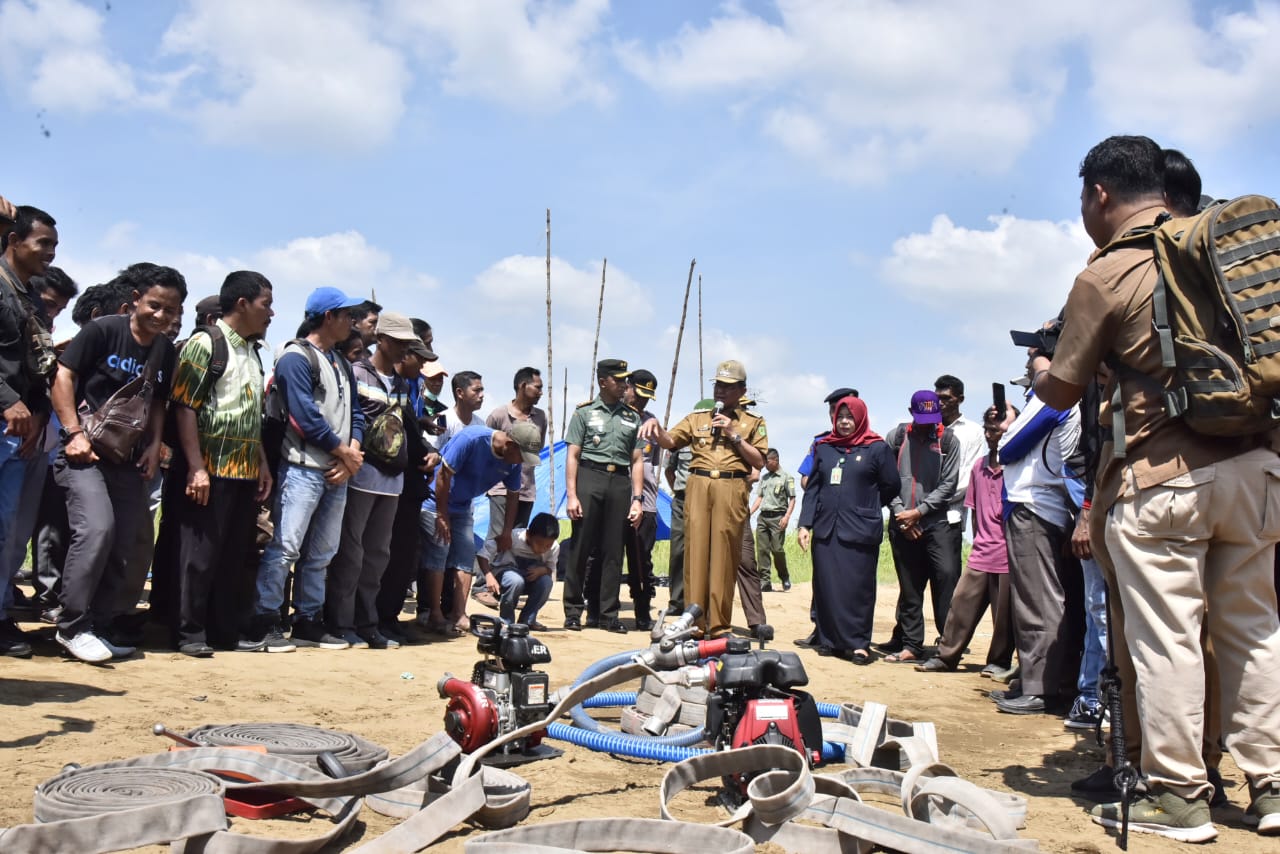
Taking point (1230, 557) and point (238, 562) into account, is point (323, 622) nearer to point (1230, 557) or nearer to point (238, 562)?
point (238, 562)

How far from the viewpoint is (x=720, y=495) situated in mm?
8250

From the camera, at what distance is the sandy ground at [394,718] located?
3.55m

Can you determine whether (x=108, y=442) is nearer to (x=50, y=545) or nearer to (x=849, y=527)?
(x=50, y=545)

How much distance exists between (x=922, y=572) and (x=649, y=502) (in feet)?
10.3

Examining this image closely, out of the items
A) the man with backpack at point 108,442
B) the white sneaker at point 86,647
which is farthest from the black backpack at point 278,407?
the white sneaker at point 86,647

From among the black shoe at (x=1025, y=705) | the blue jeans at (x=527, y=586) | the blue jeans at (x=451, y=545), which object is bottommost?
the black shoe at (x=1025, y=705)

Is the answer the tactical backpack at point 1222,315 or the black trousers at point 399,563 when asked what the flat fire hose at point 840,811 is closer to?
the tactical backpack at point 1222,315

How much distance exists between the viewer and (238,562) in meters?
6.29

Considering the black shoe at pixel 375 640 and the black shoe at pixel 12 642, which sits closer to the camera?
the black shoe at pixel 12 642

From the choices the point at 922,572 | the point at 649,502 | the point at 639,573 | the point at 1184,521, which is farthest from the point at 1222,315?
the point at 649,502

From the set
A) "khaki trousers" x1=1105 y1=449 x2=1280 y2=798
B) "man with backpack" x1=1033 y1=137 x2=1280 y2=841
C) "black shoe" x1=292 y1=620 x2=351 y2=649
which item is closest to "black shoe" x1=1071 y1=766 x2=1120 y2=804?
"man with backpack" x1=1033 y1=137 x2=1280 y2=841

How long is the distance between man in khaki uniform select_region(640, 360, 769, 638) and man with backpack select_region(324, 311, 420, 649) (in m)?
2.25

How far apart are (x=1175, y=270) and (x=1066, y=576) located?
3.10 meters

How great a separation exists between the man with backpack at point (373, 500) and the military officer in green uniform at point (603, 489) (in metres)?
2.05
